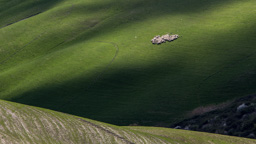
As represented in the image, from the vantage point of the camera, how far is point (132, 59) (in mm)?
77062

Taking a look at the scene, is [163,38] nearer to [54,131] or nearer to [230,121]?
[230,121]

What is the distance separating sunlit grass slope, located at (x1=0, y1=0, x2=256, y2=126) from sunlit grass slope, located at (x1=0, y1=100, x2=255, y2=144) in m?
24.2

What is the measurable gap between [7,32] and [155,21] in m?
45.8

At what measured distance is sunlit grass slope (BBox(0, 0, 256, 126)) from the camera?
62.5 meters

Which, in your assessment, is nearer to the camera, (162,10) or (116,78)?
(116,78)

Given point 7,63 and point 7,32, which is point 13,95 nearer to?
point 7,63

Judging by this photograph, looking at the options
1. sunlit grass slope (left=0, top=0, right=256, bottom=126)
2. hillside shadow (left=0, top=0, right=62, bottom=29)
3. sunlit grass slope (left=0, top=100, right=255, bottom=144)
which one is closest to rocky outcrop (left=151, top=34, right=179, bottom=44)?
sunlit grass slope (left=0, top=0, right=256, bottom=126)

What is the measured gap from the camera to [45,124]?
30188mm

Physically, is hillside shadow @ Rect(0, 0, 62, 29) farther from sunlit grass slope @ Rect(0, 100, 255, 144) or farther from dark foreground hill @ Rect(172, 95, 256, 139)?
sunlit grass slope @ Rect(0, 100, 255, 144)

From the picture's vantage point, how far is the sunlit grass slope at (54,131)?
27.0 metres

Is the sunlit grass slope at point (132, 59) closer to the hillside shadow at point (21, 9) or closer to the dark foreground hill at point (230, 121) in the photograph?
the dark foreground hill at point (230, 121)

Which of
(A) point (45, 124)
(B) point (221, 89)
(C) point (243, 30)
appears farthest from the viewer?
(C) point (243, 30)

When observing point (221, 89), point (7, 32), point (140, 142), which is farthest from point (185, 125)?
point (7, 32)

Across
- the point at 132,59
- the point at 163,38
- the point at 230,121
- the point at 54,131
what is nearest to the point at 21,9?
the point at 163,38
